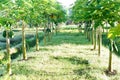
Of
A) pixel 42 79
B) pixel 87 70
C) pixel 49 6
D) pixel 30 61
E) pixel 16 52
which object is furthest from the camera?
pixel 16 52

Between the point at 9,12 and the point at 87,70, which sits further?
the point at 87,70

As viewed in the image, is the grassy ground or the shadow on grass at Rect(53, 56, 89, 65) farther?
the shadow on grass at Rect(53, 56, 89, 65)

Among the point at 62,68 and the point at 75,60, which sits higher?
the point at 75,60

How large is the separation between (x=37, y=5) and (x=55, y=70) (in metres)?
9.47

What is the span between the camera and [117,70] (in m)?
22.8

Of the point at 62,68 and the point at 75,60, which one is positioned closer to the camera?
the point at 62,68

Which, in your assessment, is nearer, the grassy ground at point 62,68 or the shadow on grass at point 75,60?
the grassy ground at point 62,68

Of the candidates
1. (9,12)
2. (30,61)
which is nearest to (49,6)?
(30,61)

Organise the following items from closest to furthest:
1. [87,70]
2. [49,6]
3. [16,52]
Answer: [87,70], [49,6], [16,52]

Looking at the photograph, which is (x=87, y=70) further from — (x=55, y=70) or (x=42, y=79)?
(x=42, y=79)

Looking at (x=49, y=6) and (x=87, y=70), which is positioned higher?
(x=49, y=6)

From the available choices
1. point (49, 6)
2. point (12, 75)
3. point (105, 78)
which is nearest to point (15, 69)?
point (12, 75)

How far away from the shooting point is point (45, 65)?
24.7 metres

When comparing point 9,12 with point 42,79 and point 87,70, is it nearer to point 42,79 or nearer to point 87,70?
point 42,79
